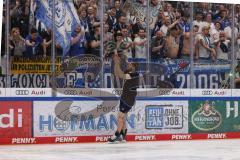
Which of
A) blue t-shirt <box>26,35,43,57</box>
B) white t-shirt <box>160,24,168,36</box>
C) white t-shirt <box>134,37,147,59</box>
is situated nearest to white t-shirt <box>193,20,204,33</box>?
white t-shirt <box>160,24,168,36</box>

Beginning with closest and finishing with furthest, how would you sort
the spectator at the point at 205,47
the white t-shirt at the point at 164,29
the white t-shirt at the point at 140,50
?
1. the white t-shirt at the point at 140,50
2. the white t-shirt at the point at 164,29
3. the spectator at the point at 205,47

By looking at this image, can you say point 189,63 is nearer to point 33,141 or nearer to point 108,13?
point 108,13

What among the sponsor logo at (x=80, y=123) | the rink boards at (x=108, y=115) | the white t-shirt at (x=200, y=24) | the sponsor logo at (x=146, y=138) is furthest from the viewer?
the white t-shirt at (x=200, y=24)

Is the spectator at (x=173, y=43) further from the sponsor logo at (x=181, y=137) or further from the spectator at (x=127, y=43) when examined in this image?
A: the sponsor logo at (x=181, y=137)

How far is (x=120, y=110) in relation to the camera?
1689cm

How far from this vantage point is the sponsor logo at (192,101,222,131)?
18938mm

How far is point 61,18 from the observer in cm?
1745

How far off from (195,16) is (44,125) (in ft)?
19.0

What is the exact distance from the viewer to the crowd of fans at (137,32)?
55.6 ft

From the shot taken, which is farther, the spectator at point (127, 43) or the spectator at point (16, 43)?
the spectator at point (127, 43)

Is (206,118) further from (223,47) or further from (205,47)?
(223,47)

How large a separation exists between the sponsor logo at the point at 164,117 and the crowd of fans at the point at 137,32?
154 cm

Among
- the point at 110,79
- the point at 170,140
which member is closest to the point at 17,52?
the point at 110,79

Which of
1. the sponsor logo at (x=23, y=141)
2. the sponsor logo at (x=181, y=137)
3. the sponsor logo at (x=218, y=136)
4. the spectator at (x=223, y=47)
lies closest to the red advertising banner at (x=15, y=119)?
the sponsor logo at (x=23, y=141)
